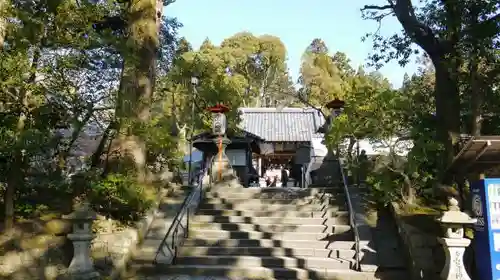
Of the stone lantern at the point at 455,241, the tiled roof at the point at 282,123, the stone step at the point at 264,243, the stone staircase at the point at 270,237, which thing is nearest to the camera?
→ the stone lantern at the point at 455,241

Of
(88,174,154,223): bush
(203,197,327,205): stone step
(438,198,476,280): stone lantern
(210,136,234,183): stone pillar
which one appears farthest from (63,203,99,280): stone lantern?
(210,136,234,183): stone pillar

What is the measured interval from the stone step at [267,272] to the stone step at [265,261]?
14cm

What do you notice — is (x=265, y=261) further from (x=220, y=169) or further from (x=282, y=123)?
(x=282, y=123)

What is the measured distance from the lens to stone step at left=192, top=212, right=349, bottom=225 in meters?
9.94

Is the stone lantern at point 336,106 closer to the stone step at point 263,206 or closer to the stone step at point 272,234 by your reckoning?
the stone step at point 263,206

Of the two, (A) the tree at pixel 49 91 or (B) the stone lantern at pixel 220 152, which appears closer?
(A) the tree at pixel 49 91

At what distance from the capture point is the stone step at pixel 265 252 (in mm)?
8547

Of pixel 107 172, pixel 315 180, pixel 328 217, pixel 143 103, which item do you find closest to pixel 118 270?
pixel 107 172

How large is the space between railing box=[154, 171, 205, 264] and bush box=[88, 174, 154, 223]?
2.38 feet

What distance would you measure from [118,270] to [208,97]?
12.6m

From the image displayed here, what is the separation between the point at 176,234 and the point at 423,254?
4694 mm

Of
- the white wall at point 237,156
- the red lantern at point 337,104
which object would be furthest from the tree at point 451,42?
the white wall at point 237,156

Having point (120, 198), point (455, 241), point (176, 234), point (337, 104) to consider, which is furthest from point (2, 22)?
point (337, 104)

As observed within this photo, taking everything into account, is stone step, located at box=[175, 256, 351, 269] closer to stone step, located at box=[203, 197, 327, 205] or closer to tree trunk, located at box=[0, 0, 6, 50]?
stone step, located at box=[203, 197, 327, 205]
